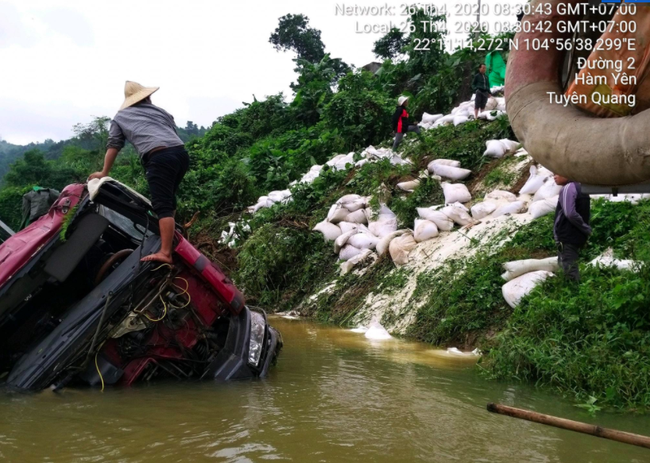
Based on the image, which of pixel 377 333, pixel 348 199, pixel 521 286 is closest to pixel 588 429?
pixel 521 286

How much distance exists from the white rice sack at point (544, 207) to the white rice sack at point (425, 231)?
4.57 ft

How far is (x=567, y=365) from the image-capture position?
14.4ft

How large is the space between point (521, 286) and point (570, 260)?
0.50 metres

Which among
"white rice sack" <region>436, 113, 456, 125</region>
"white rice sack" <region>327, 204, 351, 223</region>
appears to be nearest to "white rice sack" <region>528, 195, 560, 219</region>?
"white rice sack" <region>327, 204, 351, 223</region>

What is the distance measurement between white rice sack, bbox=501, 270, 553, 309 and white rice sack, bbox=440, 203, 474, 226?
2244mm

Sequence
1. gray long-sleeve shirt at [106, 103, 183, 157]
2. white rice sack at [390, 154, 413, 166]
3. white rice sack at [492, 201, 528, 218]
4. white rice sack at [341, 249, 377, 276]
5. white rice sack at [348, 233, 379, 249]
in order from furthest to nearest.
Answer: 1. white rice sack at [390, 154, 413, 166]
2. white rice sack at [348, 233, 379, 249]
3. white rice sack at [341, 249, 377, 276]
4. white rice sack at [492, 201, 528, 218]
5. gray long-sleeve shirt at [106, 103, 183, 157]

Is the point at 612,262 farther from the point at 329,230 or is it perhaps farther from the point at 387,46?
the point at 387,46

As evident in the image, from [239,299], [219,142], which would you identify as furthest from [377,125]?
[239,299]

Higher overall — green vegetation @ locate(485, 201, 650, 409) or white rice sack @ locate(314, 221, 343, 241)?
white rice sack @ locate(314, 221, 343, 241)

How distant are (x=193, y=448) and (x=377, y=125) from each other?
12.8 meters

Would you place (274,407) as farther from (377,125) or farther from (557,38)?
(377,125)

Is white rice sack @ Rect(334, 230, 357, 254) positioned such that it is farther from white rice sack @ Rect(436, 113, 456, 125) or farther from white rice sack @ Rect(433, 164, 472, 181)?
white rice sack @ Rect(436, 113, 456, 125)

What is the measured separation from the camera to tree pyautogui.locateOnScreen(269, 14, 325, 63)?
40.3m

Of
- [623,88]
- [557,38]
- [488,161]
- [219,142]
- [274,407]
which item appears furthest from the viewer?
[219,142]
